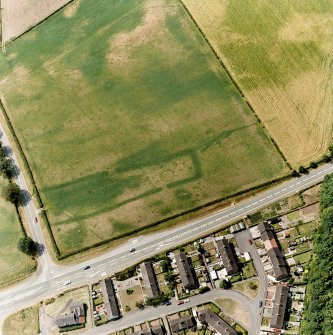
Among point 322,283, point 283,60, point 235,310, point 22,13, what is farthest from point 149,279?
point 22,13

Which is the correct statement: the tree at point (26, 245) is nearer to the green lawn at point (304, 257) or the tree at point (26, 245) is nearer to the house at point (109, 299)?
the house at point (109, 299)

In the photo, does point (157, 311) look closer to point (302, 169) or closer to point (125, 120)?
point (302, 169)

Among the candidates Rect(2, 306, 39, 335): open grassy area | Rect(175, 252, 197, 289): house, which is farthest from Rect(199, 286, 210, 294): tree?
Rect(2, 306, 39, 335): open grassy area

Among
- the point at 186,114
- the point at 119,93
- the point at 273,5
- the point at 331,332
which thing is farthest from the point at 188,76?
the point at 331,332

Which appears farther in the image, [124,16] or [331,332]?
[124,16]

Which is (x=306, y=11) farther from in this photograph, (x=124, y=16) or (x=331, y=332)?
(x=331, y=332)

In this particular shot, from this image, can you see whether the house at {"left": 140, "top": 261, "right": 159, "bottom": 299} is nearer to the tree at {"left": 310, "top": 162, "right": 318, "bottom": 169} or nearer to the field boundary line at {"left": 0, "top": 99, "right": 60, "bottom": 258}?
the field boundary line at {"left": 0, "top": 99, "right": 60, "bottom": 258}
